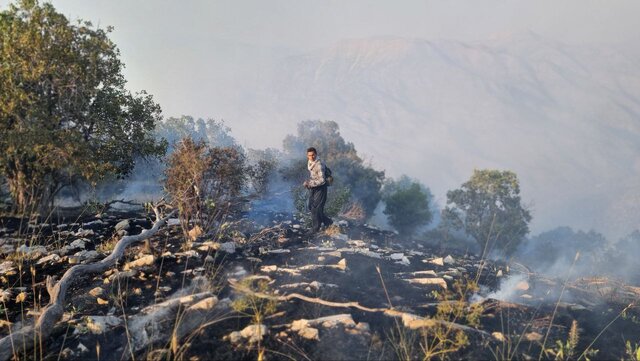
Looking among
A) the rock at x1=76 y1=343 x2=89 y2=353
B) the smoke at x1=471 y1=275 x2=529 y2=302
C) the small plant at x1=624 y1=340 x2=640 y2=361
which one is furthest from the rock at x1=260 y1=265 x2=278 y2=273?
the small plant at x1=624 y1=340 x2=640 y2=361

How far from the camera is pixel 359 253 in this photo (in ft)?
28.0

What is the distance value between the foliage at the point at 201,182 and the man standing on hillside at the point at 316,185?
188 cm

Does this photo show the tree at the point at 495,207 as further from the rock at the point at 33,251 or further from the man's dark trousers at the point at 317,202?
the rock at the point at 33,251

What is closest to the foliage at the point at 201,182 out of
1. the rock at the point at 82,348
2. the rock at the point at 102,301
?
the rock at the point at 102,301

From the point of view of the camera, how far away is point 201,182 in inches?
343

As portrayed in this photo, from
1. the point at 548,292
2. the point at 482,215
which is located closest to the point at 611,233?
the point at 482,215

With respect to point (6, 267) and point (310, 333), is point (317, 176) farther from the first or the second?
point (6, 267)

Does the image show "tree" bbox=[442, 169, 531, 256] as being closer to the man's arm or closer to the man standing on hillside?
the man standing on hillside

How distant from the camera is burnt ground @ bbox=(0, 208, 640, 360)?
3.98 metres

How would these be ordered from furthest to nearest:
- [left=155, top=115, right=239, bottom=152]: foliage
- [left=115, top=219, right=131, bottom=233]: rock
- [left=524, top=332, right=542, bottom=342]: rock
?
[left=155, top=115, right=239, bottom=152]: foliage < [left=115, top=219, right=131, bottom=233]: rock < [left=524, top=332, right=542, bottom=342]: rock

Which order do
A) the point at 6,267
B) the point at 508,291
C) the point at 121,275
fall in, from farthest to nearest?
the point at 508,291, the point at 6,267, the point at 121,275

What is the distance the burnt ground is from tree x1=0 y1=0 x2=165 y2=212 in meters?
3.15

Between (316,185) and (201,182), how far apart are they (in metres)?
3.07

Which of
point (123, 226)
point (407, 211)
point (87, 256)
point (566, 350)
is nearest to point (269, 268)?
point (87, 256)
